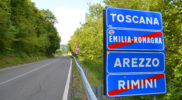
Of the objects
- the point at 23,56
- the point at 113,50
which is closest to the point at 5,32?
the point at 23,56

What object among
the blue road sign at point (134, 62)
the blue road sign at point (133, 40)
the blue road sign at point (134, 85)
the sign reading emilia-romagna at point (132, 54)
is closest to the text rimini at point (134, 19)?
the sign reading emilia-romagna at point (132, 54)

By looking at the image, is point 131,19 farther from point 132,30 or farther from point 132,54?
point 132,54

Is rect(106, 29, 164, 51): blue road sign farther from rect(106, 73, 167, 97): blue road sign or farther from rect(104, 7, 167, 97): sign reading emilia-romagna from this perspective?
rect(106, 73, 167, 97): blue road sign

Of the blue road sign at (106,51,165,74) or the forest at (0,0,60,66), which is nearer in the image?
the blue road sign at (106,51,165,74)

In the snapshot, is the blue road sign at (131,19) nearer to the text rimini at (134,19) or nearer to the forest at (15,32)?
the text rimini at (134,19)

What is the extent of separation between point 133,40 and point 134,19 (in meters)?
0.38

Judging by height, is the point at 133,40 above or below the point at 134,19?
below

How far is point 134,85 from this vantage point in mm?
2695

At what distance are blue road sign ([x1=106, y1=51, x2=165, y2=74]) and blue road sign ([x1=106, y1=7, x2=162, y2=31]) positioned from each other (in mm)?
472

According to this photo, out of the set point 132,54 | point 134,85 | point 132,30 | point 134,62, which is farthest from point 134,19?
point 134,85

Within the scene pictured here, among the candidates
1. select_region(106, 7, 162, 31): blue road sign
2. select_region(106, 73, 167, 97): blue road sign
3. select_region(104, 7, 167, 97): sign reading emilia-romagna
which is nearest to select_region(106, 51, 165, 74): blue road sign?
select_region(104, 7, 167, 97): sign reading emilia-romagna

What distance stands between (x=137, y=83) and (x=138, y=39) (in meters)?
0.77

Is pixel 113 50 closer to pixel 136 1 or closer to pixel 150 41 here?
pixel 150 41

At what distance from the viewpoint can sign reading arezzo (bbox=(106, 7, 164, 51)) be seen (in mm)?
2643
